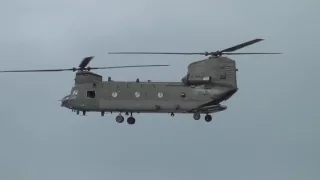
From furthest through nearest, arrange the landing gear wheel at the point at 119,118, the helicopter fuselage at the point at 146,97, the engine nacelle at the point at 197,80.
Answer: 1. the landing gear wheel at the point at 119,118
2. the engine nacelle at the point at 197,80
3. the helicopter fuselage at the point at 146,97

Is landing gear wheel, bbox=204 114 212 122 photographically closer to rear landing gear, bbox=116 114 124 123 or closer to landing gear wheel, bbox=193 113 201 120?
landing gear wheel, bbox=193 113 201 120

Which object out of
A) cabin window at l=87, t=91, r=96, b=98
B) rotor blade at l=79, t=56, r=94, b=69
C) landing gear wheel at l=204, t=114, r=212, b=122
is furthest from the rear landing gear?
landing gear wheel at l=204, t=114, r=212, b=122

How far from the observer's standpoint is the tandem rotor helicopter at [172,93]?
245ft

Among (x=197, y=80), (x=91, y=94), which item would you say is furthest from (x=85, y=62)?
(x=197, y=80)

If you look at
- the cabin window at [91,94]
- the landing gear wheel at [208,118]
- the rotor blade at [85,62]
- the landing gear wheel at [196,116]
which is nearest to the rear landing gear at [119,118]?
the cabin window at [91,94]

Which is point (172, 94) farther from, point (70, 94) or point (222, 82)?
point (70, 94)

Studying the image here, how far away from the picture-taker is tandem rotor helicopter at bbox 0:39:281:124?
245 feet

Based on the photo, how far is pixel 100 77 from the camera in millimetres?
79062

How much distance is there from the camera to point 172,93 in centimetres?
7538

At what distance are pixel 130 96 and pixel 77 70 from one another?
7504mm

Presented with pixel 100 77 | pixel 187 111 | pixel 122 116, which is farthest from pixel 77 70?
pixel 187 111

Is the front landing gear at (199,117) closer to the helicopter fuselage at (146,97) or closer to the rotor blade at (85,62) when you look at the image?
the helicopter fuselage at (146,97)

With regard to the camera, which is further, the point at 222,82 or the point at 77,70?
the point at 77,70

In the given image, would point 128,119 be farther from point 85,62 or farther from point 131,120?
point 85,62
